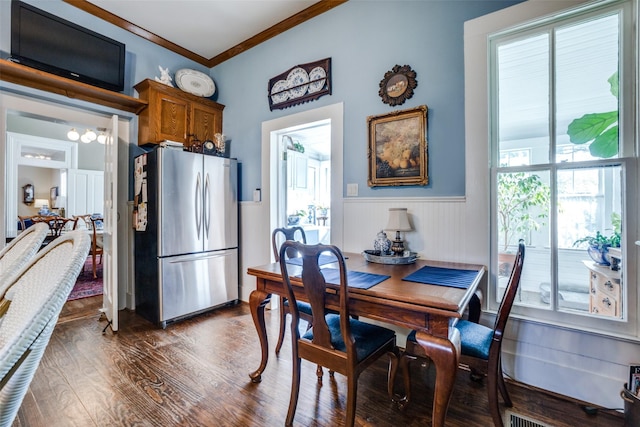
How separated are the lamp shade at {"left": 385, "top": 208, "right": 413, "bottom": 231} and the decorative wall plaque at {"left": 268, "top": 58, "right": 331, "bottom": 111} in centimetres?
140

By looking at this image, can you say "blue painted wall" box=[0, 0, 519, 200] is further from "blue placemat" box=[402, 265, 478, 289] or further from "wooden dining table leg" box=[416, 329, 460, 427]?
"wooden dining table leg" box=[416, 329, 460, 427]

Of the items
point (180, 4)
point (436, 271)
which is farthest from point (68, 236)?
point (180, 4)

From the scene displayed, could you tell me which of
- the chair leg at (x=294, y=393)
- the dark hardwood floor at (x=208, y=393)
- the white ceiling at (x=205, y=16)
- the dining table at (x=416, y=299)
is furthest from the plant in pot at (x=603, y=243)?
the white ceiling at (x=205, y=16)

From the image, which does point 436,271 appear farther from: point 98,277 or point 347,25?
point 98,277

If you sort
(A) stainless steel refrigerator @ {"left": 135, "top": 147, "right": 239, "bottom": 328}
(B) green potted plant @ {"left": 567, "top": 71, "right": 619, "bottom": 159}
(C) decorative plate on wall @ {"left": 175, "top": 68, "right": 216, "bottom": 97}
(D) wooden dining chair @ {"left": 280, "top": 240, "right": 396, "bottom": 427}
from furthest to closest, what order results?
1. (C) decorative plate on wall @ {"left": 175, "top": 68, "right": 216, "bottom": 97}
2. (A) stainless steel refrigerator @ {"left": 135, "top": 147, "right": 239, "bottom": 328}
3. (B) green potted plant @ {"left": 567, "top": 71, "right": 619, "bottom": 159}
4. (D) wooden dining chair @ {"left": 280, "top": 240, "right": 396, "bottom": 427}

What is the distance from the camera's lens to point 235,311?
315cm

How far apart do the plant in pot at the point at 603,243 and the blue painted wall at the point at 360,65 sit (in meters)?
0.79

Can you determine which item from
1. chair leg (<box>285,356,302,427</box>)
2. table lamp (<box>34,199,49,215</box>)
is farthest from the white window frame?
table lamp (<box>34,199,49,215</box>)

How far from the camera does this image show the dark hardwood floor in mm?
1510

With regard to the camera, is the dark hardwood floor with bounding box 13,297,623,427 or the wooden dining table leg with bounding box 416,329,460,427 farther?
the dark hardwood floor with bounding box 13,297,623,427

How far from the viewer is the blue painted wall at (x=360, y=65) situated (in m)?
2.10

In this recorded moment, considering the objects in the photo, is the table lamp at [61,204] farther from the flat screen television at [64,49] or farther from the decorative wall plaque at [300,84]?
the decorative wall plaque at [300,84]

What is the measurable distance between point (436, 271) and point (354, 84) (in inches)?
70.8

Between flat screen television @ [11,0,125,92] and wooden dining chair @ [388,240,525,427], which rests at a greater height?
flat screen television @ [11,0,125,92]
